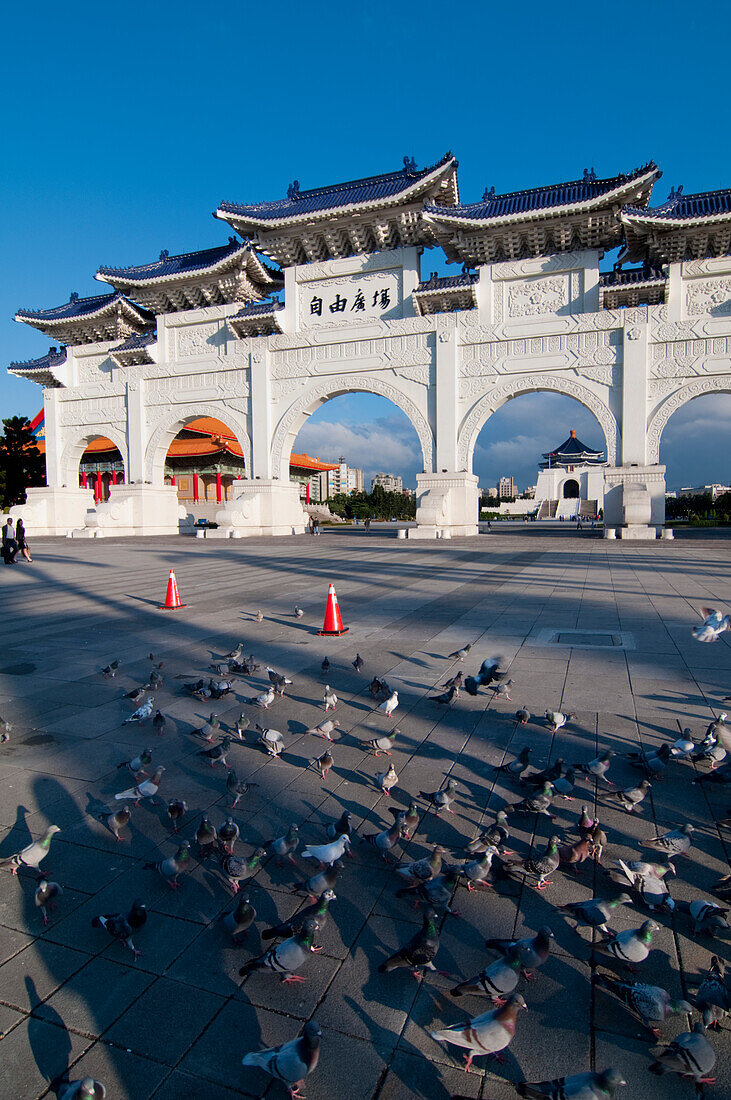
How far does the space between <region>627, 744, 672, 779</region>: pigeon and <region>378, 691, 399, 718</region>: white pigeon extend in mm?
1539

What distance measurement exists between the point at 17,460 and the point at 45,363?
24.1 ft

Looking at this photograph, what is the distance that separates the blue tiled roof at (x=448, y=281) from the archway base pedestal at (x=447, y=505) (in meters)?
7.03

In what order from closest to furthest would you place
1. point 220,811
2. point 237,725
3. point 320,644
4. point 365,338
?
point 220,811
point 237,725
point 320,644
point 365,338

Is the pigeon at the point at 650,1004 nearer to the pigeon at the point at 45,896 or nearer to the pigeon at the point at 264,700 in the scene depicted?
the pigeon at the point at 45,896

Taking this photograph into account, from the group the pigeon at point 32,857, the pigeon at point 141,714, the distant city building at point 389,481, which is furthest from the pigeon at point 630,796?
the distant city building at point 389,481

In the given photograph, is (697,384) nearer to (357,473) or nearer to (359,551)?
(359,551)

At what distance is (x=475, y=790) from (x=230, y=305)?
26.8 m

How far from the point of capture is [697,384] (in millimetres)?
19672

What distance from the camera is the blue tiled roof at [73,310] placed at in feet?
94.7

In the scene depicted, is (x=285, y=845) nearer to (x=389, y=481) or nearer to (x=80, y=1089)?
(x=80, y=1089)

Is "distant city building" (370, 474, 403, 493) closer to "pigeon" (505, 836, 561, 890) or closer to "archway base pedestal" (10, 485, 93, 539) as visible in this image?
"archway base pedestal" (10, 485, 93, 539)

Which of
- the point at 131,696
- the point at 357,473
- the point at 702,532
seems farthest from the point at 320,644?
the point at 357,473

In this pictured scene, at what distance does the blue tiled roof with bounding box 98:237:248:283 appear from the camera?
82.1ft

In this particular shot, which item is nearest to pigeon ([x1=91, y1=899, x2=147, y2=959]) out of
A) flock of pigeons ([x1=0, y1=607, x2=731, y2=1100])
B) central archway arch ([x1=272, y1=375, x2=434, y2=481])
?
flock of pigeons ([x1=0, y1=607, x2=731, y2=1100])
